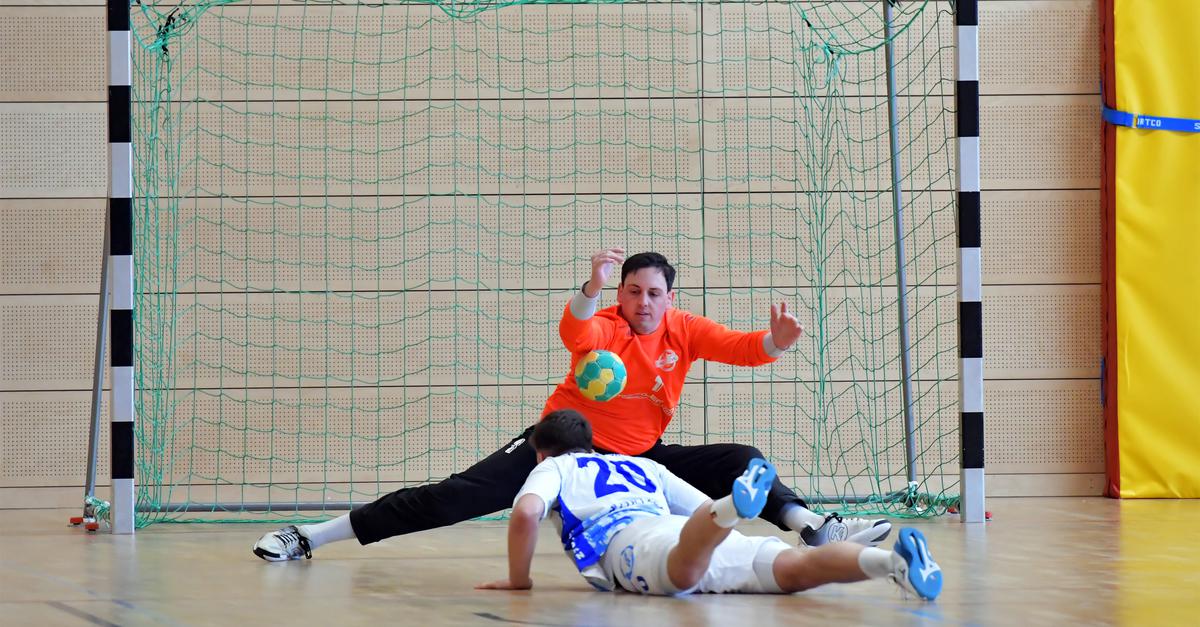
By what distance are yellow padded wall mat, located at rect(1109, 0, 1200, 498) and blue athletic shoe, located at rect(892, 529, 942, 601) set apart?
196 inches

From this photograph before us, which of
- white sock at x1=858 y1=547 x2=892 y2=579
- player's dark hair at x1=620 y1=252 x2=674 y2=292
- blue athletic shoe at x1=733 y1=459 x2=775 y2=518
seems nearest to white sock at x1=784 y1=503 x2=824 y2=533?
player's dark hair at x1=620 y1=252 x2=674 y2=292

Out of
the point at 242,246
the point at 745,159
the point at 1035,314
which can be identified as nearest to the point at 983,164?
the point at 1035,314

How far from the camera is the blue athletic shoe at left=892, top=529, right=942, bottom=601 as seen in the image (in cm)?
370

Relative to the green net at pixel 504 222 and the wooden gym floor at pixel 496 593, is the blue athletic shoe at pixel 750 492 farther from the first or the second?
the green net at pixel 504 222

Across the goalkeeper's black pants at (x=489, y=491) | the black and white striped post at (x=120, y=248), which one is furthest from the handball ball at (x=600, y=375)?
the black and white striped post at (x=120, y=248)

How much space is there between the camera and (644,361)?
18.5 feet

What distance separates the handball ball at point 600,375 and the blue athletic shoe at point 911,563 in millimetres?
1865

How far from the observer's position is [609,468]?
14.6ft

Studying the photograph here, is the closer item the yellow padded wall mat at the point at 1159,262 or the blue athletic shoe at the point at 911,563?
the blue athletic shoe at the point at 911,563

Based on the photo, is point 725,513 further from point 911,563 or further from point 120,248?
point 120,248

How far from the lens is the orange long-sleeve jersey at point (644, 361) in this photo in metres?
5.61

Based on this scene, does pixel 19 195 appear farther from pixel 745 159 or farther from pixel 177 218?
pixel 745 159

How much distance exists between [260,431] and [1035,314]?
492 centimetres

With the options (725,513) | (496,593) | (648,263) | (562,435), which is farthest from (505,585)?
(648,263)
